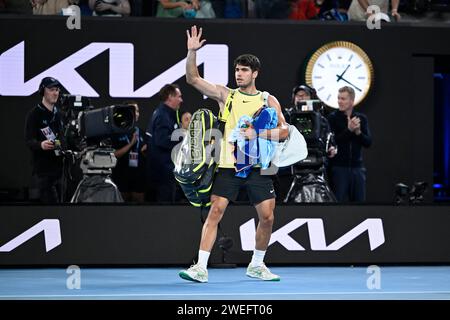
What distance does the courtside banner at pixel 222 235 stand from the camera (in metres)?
10.3

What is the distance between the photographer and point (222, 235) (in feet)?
34.7

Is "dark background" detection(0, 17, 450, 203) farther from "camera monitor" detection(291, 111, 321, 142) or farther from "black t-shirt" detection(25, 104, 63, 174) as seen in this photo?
"camera monitor" detection(291, 111, 321, 142)

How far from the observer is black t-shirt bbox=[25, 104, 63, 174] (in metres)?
11.3

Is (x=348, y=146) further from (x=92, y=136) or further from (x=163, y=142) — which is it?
(x=92, y=136)

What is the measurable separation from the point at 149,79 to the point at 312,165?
2911mm

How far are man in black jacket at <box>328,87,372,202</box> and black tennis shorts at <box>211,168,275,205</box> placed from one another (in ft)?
9.82

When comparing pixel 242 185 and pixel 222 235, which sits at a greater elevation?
pixel 242 185

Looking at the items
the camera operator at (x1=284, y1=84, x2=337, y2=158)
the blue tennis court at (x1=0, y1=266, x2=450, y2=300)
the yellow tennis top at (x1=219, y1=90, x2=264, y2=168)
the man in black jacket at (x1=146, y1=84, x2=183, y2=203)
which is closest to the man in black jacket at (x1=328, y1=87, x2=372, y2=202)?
the camera operator at (x1=284, y1=84, x2=337, y2=158)

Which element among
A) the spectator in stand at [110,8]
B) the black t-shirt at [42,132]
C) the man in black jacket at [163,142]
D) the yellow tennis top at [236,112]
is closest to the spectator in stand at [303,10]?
the spectator in stand at [110,8]

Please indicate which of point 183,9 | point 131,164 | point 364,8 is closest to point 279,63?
point 364,8

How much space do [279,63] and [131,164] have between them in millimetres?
2435

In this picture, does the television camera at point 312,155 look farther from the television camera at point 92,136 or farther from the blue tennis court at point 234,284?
the television camera at point 92,136
